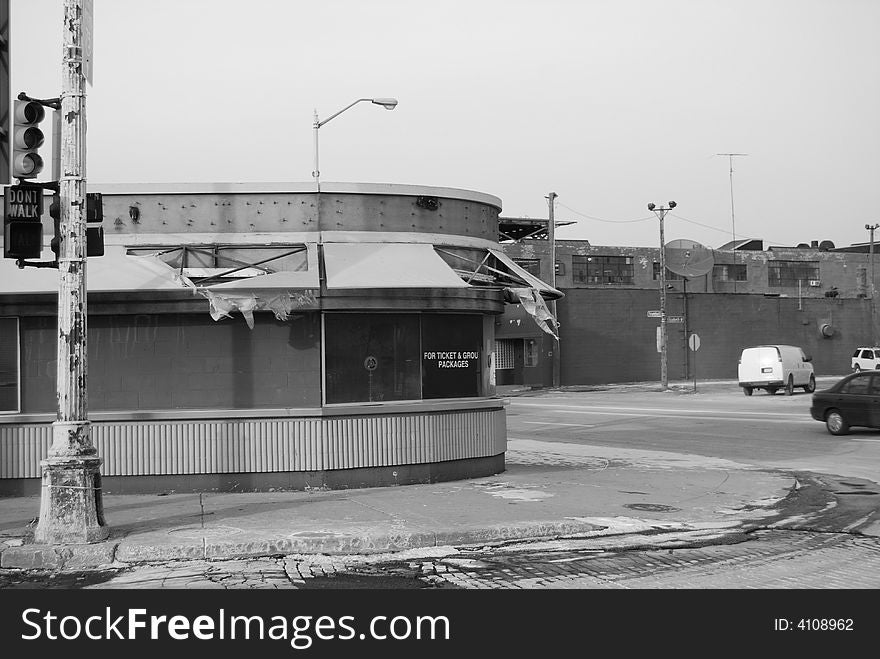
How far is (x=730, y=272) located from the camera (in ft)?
245

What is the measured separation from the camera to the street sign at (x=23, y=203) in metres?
10.0

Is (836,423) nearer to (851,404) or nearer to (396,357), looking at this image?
(851,404)

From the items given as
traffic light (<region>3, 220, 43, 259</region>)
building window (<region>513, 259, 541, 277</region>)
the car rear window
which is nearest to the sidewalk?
traffic light (<region>3, 220, 43, 259</region>)

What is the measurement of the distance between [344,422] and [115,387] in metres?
3.07

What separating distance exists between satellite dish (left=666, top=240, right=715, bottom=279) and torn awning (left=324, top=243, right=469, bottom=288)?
3871cm

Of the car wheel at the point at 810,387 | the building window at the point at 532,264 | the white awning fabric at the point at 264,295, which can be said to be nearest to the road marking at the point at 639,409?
the car wheel at the point at 810,387

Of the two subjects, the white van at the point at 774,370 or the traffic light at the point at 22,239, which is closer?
the traffic light at the point at 22,239

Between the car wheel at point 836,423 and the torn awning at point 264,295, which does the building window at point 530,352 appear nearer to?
the car wheel at point 836,423

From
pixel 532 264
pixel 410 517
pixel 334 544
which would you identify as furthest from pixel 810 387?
pixel 334 544

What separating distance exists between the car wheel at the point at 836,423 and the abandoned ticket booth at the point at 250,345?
42.8 feet

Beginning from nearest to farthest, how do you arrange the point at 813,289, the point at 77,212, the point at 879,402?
1. the point at 77,212
2. the point at 879,402
3. the point at 813,289
